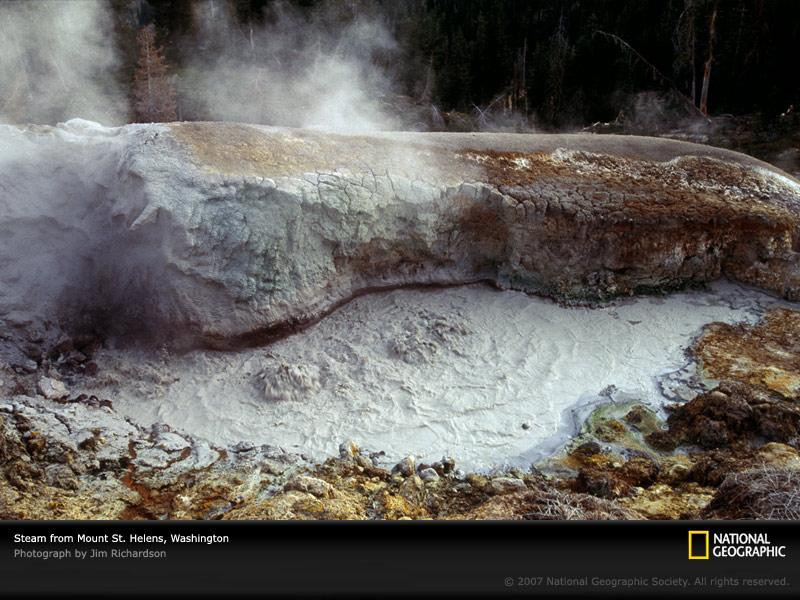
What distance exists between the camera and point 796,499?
342 centimetres

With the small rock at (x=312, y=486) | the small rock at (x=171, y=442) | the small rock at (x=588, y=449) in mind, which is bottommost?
the small rock at (x=588, y=449)

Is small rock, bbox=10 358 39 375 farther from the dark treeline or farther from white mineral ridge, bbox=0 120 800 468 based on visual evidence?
the dark treeline

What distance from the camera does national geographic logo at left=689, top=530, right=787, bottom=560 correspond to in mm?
1656

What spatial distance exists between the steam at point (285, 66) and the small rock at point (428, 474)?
355 inches

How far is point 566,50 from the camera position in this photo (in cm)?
1720

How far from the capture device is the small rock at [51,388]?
544 cm

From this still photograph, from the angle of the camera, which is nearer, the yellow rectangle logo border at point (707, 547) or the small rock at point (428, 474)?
the yellow rectangle logo border at point (707, 547)

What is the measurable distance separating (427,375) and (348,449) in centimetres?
126

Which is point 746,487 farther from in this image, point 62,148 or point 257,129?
point 62,148

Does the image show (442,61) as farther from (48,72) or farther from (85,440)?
(85,440)

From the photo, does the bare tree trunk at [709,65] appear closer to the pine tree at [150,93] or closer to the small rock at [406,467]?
the pine tree at [150,93]

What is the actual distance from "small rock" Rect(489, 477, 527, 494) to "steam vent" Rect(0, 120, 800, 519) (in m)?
0.02

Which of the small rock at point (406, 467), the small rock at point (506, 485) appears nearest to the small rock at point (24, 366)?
the small rock at point (406, 467)

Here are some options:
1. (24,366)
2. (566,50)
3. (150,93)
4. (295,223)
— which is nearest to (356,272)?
(295,223)
